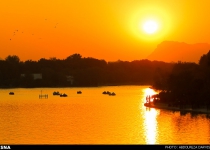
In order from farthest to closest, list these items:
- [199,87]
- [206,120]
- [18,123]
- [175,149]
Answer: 1. [199,87]
2. [18,123]
3. [206,120]
4. [175,149]

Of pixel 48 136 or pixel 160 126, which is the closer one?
pixel 48 136

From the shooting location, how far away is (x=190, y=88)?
7706cm

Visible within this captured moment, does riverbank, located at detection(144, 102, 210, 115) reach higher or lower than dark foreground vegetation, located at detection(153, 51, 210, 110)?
lower

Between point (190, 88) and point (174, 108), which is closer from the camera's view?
point (190, 88)

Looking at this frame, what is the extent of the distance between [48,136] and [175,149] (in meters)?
31.6

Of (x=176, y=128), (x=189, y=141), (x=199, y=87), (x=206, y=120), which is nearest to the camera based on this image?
(x=189, y=141)

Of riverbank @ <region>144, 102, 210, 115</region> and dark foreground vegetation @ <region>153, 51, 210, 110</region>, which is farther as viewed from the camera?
dark foreground vegetation @ <region>153, 51, 210, 110</region>

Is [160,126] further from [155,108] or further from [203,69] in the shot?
[155,108]

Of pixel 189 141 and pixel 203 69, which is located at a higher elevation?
pixel 203 69

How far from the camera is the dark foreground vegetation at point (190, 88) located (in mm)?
74188

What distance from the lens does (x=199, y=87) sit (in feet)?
249

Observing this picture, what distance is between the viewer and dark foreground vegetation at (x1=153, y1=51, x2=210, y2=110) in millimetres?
74188

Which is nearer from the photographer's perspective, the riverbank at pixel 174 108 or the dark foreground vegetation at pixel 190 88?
the riverbank at pixel 174 108

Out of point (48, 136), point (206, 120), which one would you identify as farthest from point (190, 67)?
point (48, 136)
